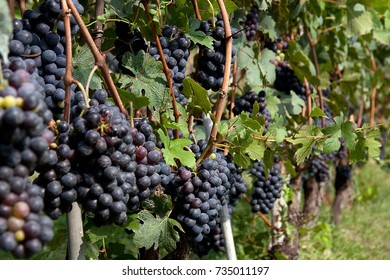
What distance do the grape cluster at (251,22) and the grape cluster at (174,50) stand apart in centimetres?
77

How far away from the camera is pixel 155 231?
174 cm

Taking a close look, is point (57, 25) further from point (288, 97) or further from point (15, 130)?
point (288, 97)

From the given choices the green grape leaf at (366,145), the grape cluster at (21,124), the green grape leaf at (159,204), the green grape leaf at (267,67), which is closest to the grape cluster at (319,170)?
the green grape leaf at (267,67)

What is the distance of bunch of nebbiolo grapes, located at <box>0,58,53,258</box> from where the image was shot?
931mm

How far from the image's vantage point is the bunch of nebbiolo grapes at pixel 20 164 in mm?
931

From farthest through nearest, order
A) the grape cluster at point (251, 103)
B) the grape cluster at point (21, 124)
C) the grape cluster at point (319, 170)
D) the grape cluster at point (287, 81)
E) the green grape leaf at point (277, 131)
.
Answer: the grape cluster at point (319, 170), the grape cluster at point (287, 81), the grape cluster at point (251, 103), the green grape leaf at point (277, 131), the grape cluster at point (21, 124)

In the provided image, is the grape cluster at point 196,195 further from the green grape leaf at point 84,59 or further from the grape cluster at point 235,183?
the green grape leaf at point 84,59

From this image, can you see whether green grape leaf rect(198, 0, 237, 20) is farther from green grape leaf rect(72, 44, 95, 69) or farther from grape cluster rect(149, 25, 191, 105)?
green grape leaf rect(72, 44, 95, 69)

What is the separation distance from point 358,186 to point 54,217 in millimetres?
5699

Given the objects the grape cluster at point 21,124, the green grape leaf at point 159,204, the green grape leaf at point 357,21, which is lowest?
the green grape leaf at point 159,204

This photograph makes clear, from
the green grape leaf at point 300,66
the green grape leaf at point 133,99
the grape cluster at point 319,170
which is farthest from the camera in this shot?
the grape cluster at point 319,170

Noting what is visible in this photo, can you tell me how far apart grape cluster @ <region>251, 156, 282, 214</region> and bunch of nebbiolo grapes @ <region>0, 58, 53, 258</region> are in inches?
75.1

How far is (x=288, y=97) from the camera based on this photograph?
3047 millimetres
